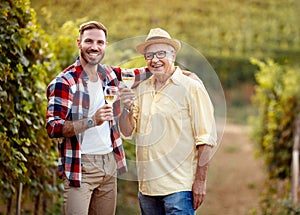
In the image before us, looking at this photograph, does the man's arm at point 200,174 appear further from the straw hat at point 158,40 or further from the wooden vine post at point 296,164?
the wooden vine post at point 296,164

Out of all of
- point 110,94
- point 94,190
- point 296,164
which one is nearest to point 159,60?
point 110,94

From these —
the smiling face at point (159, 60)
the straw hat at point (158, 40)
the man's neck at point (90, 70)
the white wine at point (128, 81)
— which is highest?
the straw hat at point (158, 40)

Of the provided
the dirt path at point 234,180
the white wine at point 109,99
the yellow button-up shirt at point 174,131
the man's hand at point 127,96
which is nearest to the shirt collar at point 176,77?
the yellow button-up shirt at point 174,131

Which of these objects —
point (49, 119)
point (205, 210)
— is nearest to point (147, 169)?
point (49, 119)

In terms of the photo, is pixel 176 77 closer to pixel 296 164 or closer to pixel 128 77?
pixel 128 77

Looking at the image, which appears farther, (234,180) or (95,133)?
A: (234,180)

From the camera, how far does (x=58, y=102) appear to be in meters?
3.40

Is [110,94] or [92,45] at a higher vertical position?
[92,45]

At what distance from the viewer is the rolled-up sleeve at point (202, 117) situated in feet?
11.6

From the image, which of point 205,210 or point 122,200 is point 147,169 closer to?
point 122,200

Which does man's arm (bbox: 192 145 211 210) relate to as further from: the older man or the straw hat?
the straw hat

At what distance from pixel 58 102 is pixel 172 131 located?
1.99ft

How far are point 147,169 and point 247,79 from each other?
16860 mm

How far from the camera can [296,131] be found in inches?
303
